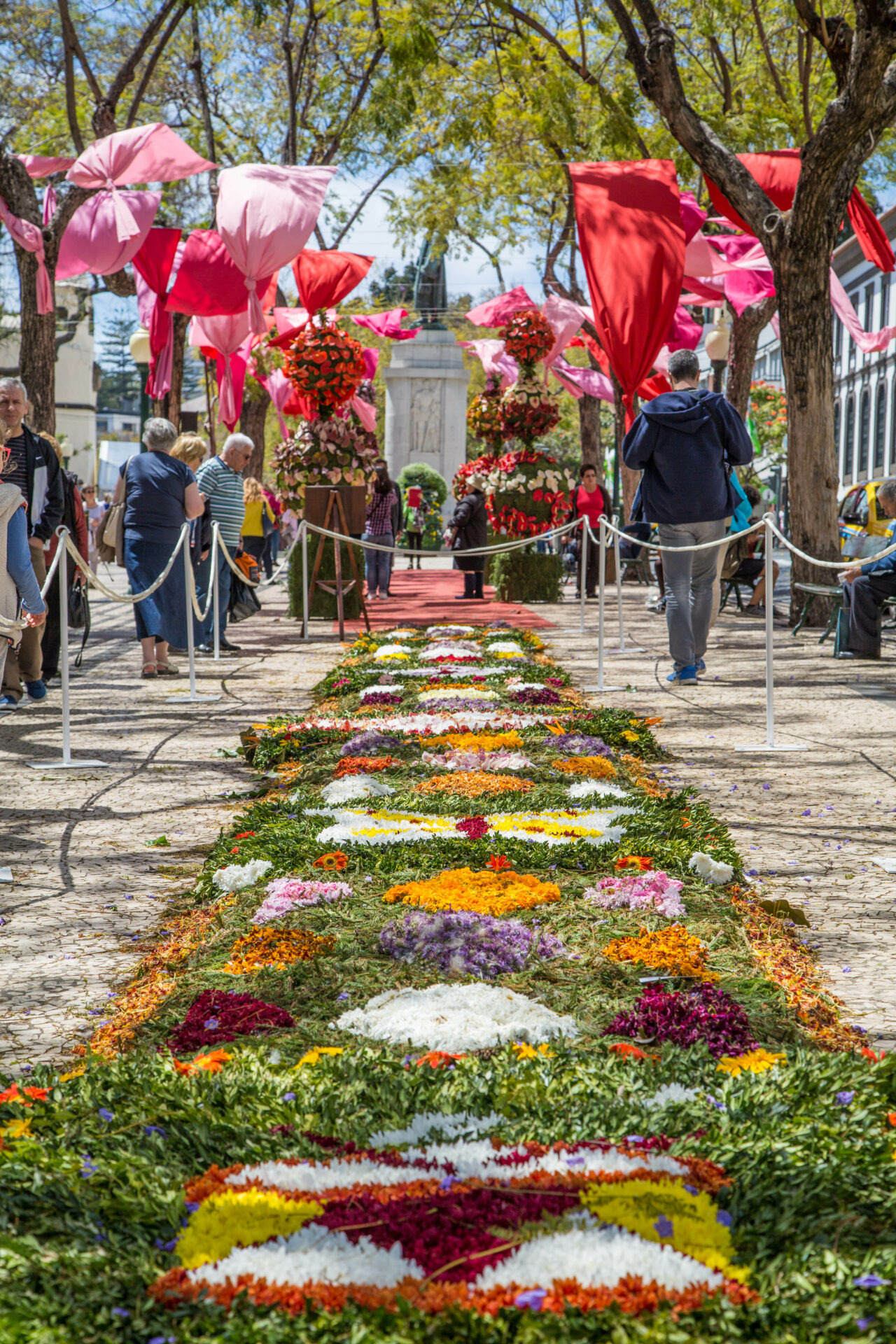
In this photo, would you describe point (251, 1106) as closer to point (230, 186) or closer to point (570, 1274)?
point (570, 1274)

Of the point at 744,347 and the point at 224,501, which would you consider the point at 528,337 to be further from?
the point at 224,501

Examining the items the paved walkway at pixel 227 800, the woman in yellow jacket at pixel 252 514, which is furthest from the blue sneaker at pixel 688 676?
the woman in yellow jacket at pixel 252 514

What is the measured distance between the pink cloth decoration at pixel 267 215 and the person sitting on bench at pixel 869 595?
6.16 meters

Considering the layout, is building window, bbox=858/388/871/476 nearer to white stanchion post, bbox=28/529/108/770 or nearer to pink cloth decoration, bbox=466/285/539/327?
pink cloth decoration, bbox=466/285/539/327

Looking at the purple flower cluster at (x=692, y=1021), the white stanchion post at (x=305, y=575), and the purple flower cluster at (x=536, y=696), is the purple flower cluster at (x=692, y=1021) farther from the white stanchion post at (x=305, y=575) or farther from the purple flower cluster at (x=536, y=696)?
the white stanchion post at (x=305, y=575)

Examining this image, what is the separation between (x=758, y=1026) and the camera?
3.18 m

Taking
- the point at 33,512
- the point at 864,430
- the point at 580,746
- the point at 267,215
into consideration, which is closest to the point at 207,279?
the point at 267,215

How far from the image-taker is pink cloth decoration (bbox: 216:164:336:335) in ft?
43.4

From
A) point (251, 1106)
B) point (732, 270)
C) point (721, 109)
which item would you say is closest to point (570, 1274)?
point (251, 1106)

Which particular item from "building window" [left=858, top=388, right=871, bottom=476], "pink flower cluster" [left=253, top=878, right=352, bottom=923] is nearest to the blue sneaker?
"pink flower cluster" [left=253, top=878, right=352, bottom=923]

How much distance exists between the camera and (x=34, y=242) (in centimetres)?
1391

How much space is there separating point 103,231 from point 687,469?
7249mm

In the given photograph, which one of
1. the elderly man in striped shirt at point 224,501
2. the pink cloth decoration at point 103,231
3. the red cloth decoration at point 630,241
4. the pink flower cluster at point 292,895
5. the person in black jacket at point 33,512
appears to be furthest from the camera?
the pink cloth decoration at point 103,231

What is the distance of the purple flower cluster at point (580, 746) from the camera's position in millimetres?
6824
